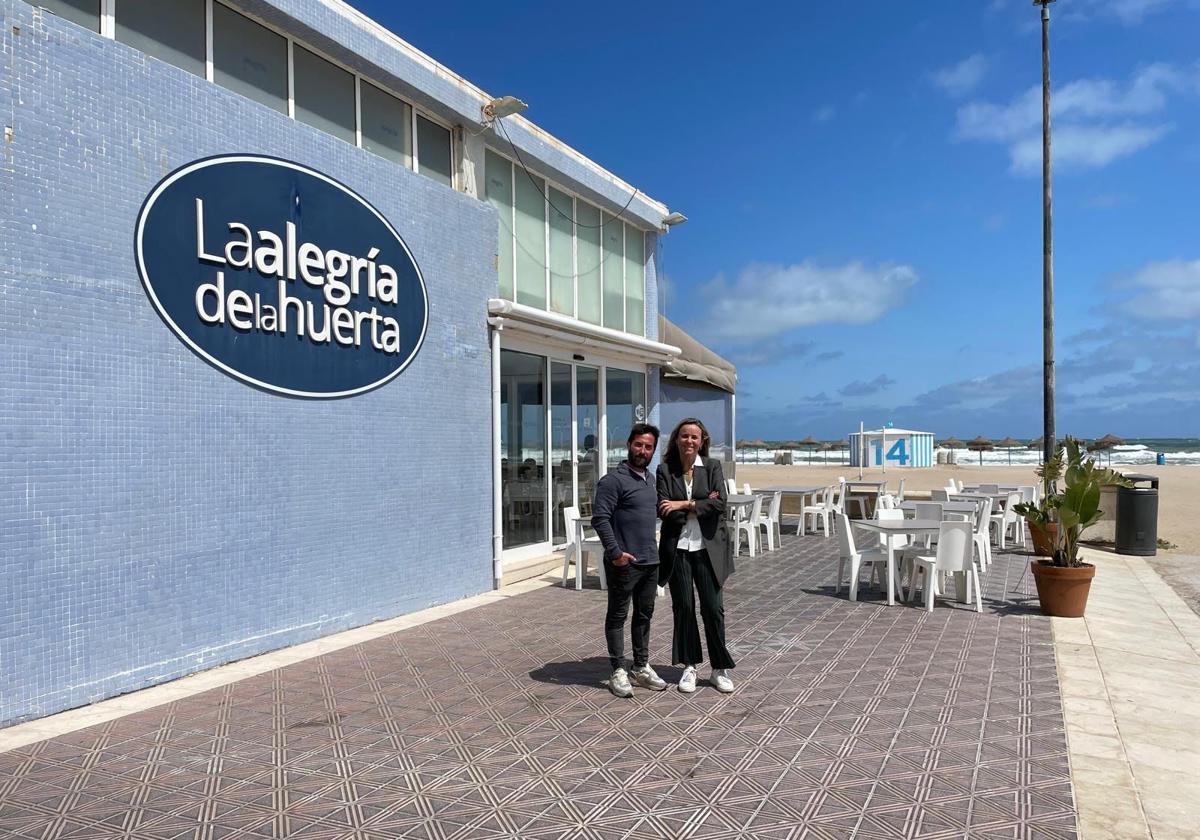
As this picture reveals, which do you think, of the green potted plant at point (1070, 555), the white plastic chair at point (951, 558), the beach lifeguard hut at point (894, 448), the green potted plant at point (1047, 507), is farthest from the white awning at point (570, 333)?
the beach lifeguard hut at point (894, 448)

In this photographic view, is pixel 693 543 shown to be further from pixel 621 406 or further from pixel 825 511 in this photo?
pixel 825 511

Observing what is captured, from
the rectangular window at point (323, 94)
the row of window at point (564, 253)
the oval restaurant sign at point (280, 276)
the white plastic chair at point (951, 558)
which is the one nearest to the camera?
the oval restaurant sign at point (280, 276)

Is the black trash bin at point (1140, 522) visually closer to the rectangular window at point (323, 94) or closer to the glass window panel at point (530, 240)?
the glass window panel at point (530, 240)

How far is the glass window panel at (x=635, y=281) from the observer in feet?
39.4

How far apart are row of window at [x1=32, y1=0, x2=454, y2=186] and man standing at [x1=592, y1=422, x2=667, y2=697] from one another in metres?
3.94

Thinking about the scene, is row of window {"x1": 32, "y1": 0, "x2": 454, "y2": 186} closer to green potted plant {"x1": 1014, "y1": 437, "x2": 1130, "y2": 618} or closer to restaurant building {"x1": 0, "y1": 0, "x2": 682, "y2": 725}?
restaurant building {"x1": 0, "y1": 0, "x2": 682, "y2": 725}

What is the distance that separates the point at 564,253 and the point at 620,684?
6.56 meters

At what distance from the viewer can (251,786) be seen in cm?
362

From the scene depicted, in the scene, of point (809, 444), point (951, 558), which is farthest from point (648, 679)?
point (809, 444)

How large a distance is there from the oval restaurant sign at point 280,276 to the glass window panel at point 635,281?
16.5 feet

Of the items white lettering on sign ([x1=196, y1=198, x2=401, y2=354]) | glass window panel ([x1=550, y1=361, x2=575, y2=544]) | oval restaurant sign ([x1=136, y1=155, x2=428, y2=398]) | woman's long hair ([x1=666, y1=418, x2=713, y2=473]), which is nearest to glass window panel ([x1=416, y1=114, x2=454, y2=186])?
oval restaurant sign ([x1=136, y1=155, x2=428, y2=398])

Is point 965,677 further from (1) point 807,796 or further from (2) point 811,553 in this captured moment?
(2) point 811,553

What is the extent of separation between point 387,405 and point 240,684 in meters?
2.60

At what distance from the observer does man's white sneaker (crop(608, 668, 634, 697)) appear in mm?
4852
